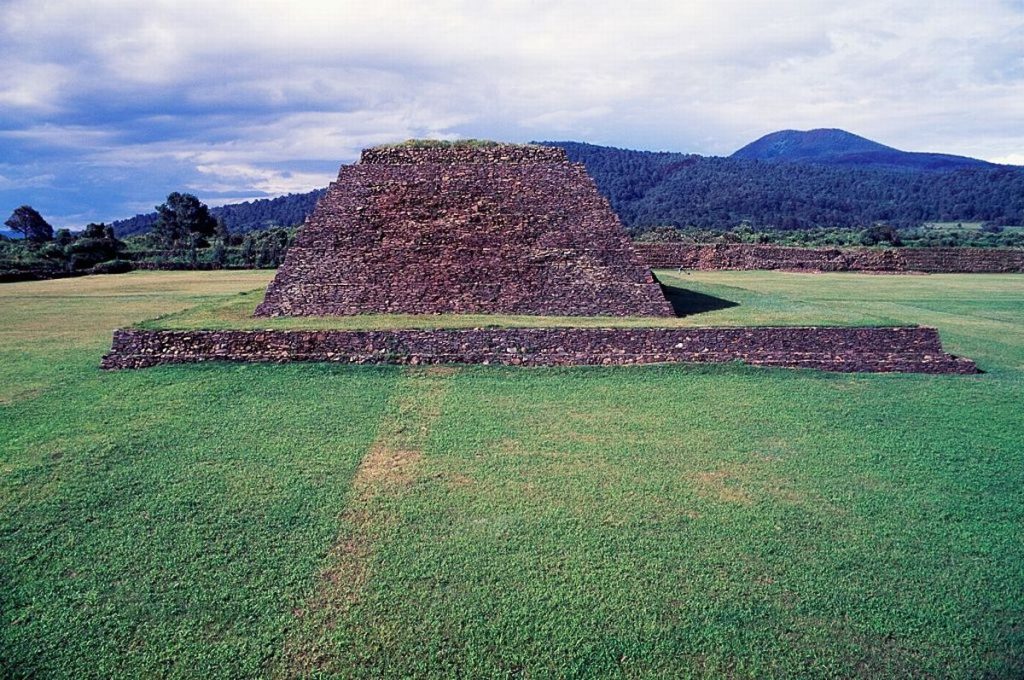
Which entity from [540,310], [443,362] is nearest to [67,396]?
Answer: [443,362]

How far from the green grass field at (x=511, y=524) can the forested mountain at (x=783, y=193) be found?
3326 inches

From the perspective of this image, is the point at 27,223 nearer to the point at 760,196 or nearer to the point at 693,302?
the point at 693,302

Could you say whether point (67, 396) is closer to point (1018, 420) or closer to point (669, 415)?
point (669, 415)

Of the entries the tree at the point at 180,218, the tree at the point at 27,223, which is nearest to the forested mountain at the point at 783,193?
the tree at the point at 180,218

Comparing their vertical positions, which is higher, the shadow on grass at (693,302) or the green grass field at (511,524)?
the shadow on grass at (693,302)

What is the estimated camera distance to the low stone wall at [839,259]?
3694cm

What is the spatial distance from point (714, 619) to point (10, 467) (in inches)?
285

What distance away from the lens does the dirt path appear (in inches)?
182

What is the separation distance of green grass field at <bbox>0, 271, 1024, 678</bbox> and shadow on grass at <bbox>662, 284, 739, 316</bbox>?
4838mm

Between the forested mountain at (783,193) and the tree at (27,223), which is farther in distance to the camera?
the forested mountain at (783,193)

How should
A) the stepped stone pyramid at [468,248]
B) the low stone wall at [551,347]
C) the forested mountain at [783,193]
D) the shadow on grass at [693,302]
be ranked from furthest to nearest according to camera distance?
the forested mountain at [783,193]
the shadow on grass at [693,302]
the stepped stone pyramid at [468,248]
the low stone wall at [551,347]

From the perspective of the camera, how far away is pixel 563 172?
16266 mm

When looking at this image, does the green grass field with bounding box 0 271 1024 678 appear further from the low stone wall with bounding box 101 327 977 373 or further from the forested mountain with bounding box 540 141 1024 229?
the forested mountain with bounding box 540 141 1024 229

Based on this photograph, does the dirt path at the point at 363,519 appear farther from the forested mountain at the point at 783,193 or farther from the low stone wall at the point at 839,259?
the forested mountain at the point at 783,193
